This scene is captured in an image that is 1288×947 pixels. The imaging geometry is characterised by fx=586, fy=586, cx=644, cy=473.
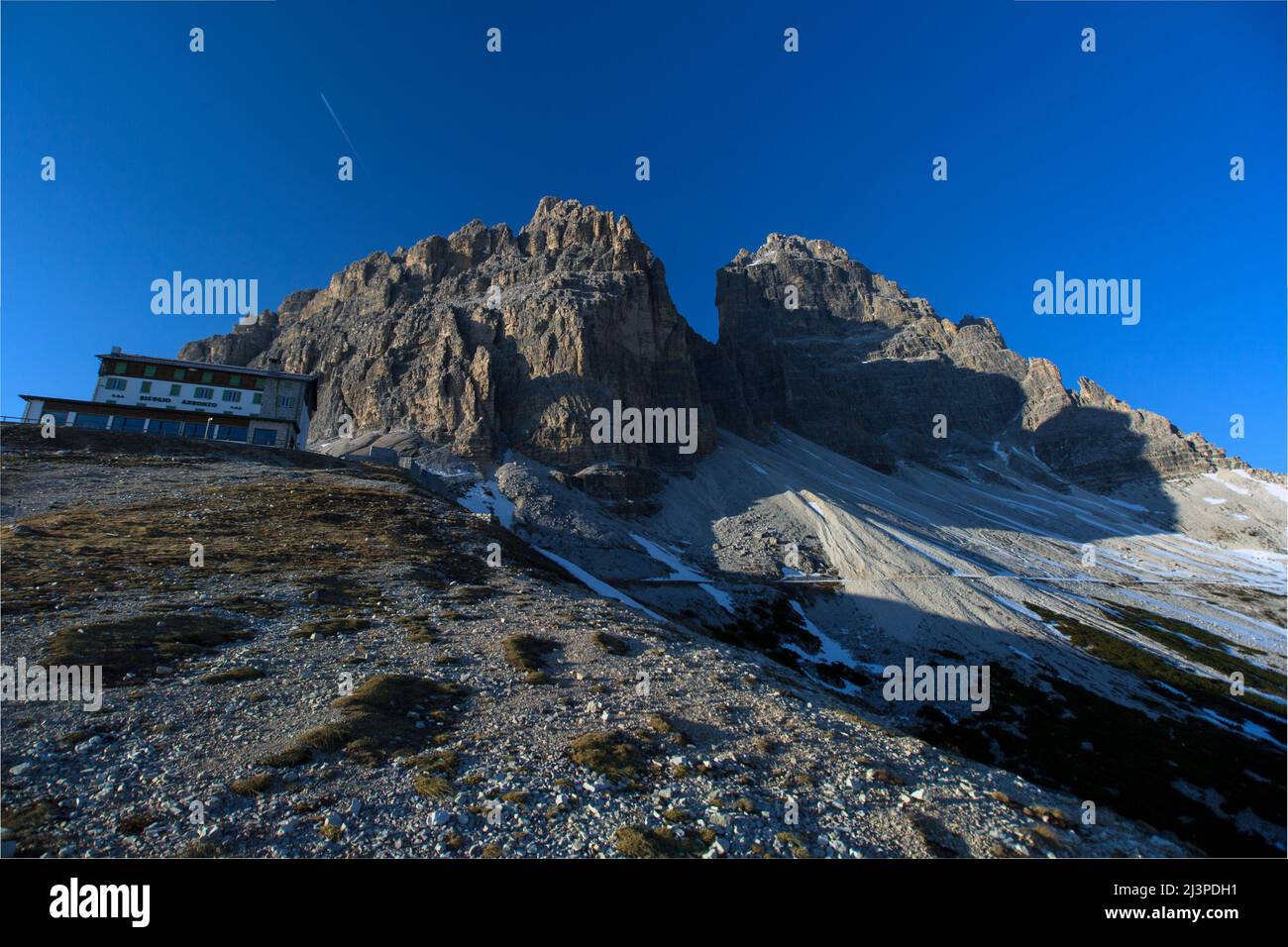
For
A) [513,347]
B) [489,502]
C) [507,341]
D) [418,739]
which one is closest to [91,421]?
[489,502]

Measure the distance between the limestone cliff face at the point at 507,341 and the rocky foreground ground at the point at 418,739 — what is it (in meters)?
82.4

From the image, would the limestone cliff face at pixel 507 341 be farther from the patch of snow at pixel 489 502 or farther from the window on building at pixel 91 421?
the window on building at pixel 91 421

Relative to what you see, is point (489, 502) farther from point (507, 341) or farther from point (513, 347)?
point (507, 341)

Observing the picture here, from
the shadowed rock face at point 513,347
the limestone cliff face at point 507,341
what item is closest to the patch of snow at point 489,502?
the limestone cliff face at point 507,341

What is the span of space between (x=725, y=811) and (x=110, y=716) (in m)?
15.7

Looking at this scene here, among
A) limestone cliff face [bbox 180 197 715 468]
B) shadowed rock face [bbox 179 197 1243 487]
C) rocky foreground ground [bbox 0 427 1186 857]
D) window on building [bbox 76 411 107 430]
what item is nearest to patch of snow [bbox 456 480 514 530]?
limestone cliff face [bbox 180 197 715 468]

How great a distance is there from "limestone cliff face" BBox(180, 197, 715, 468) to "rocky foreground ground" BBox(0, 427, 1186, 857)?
270 feet

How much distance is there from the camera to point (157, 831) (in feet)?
34.7

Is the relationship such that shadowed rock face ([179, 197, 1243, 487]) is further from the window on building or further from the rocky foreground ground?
the rocky foreground ground

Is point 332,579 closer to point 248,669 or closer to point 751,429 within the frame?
point 248,669

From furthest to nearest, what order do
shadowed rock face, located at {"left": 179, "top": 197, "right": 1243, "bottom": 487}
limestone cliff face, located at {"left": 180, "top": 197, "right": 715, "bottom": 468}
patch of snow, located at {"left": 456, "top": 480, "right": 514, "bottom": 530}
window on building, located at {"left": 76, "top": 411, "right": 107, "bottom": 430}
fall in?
shadowed rock face, located at {"left": 179, "top": 197, "right": 1243, "bottom": 487} → limestone cliff face, located at {"left": 180, "top": 197, "right": 715, "bottom": 468} → patch of snow, located at {"left": 456, "top": 480, "right": 514, "bottom": 530} → window on building, located at {"left": 76, "top": 411, "right": 107, "bottom": 430}

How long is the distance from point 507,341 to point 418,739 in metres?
125

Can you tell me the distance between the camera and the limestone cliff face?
11838 cm
